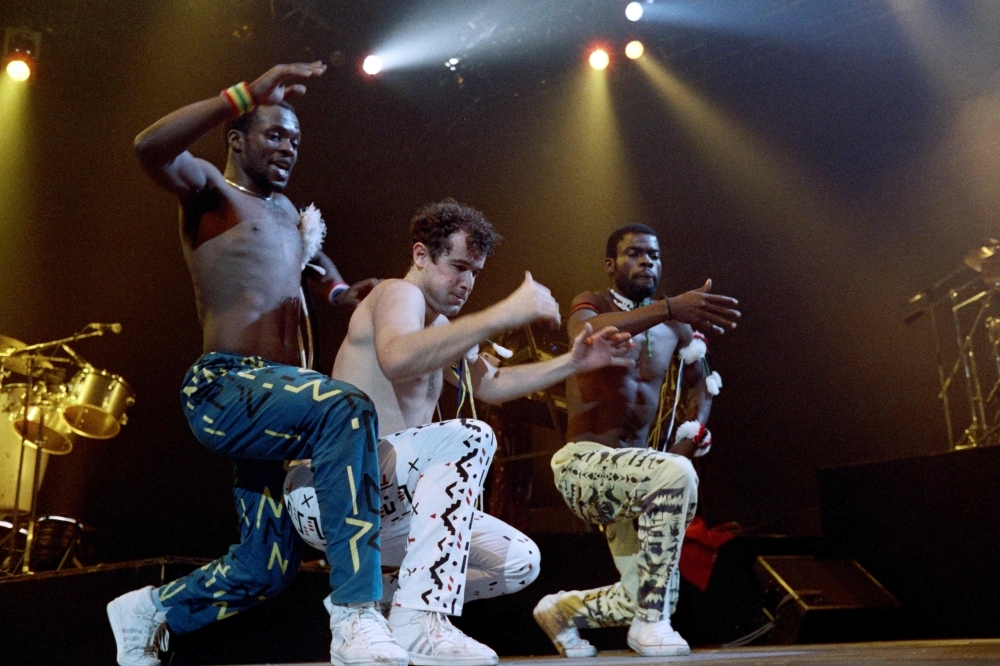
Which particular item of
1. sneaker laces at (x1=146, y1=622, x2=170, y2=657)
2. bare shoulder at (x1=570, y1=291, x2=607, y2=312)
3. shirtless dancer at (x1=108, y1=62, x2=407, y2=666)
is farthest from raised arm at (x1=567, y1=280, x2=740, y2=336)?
sneaker laces at (x1=146, y1=622, x2=170, y2=657)

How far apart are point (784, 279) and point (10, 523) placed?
6247 millimetres

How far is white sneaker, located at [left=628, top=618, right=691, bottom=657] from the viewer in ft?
10.6

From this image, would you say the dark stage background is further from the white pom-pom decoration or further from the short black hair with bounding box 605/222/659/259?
the white pom-pom decoration

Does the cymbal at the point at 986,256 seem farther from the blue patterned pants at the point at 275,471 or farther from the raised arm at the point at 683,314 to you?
the blue patterned pants at the point at 275,471

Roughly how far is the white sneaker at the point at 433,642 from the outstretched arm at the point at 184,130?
1.43 meters

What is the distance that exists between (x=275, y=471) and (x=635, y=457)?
1.52m

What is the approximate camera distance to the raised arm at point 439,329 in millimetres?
2402

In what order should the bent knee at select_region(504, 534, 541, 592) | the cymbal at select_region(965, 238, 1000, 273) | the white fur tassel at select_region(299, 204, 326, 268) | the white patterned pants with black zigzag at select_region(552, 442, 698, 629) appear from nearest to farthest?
1. the bent knee at select_region(504, 534, 541, 592)
2. the white fur tassel at select_region(299, 204, 326, 268)
3. the white patterned pants with black zigzag at select_region(552, 442, 698, 629)
4. the cymbal at select_region(965, 238, 1000, 273)

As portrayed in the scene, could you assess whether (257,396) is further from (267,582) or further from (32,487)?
(32,487)

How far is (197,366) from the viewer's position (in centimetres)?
269

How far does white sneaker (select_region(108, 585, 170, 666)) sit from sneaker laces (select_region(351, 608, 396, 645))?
878 mm

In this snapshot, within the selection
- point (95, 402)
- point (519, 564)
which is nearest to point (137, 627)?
point (519, 564)

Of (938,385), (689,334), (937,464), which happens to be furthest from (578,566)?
(938,385)

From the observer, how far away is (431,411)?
292 cm
